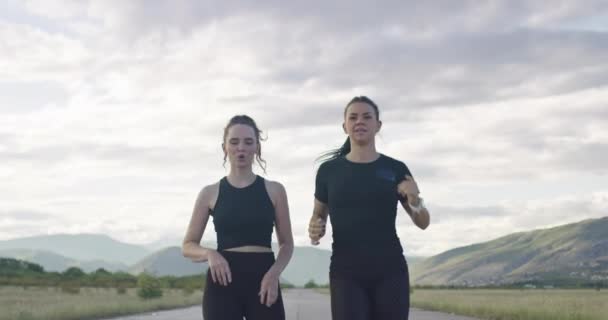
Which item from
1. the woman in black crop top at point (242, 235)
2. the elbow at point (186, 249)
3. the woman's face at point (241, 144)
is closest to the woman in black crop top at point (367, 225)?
the woman in black crop top at point (242, 235)

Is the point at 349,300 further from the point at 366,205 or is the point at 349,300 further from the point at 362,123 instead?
the point at 362,123

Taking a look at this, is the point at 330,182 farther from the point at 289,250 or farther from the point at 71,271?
the point at 71,271

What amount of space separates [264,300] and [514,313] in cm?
2112

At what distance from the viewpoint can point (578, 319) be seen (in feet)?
74.7

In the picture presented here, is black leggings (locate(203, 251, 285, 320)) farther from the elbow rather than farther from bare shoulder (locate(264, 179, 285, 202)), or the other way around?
bare shoulder (locate(264, 179, 285, 202))

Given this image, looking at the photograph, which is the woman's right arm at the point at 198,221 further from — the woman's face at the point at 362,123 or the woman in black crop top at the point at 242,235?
the woman's face at the point at 362,123

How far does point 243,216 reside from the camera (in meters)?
5.70

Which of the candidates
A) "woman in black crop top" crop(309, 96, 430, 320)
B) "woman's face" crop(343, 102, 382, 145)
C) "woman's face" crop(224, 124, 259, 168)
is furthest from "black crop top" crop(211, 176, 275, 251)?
"woman's face" crop(343, 102, 382, 145)

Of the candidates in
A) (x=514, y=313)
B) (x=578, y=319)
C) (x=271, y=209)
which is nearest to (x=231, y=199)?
(x=271, y=209)

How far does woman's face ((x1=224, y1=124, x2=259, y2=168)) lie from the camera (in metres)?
5.72

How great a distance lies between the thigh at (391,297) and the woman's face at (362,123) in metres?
0.90

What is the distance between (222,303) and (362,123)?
1469mm

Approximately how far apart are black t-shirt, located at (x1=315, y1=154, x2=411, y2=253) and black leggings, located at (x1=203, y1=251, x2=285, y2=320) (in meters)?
0.63

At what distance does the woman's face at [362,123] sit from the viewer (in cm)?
616
